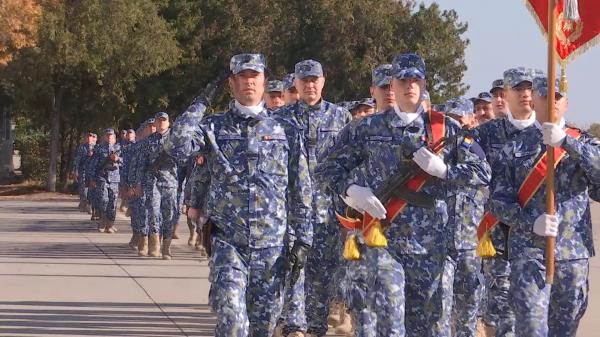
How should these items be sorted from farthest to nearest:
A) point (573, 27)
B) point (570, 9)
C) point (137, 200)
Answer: point (137, 200) → point (573, 27) → point (570, 9)

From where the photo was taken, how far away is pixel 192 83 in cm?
4225

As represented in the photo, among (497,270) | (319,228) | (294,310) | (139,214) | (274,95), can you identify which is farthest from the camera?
(139,214)

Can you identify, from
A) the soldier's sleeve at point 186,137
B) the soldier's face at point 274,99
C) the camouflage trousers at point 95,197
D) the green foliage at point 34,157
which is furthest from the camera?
the green foliage at point 34,157

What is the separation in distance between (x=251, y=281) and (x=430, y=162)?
1.32m

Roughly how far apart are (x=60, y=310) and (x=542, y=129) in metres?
6.34

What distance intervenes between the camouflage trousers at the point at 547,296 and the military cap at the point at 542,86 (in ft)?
3.36

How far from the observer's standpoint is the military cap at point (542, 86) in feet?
23.4

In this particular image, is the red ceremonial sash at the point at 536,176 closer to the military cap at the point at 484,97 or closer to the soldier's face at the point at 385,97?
the soldier's face at the point at 385,97

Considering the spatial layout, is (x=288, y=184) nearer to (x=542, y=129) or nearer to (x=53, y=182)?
(x=542, y=129)

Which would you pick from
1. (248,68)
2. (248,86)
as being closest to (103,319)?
(248,86)

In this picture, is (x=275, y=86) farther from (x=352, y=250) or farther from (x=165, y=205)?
(x=165, y=205)

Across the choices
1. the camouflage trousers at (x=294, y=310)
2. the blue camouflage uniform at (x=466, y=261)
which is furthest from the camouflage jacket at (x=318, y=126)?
the blue camouflage uniform at (x=466, y=261)

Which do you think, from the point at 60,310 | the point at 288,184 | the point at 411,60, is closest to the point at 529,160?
the point at 411,60

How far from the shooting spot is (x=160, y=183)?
660 inches
